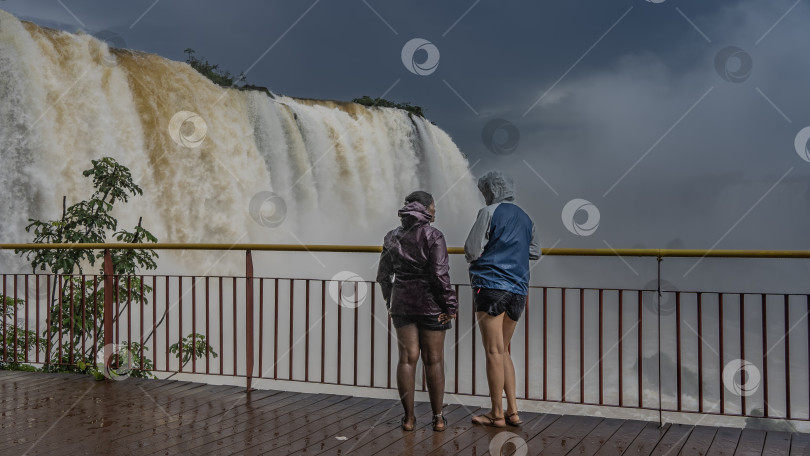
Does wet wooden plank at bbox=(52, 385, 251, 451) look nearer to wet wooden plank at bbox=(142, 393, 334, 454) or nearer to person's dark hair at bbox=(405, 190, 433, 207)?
wet wooden plank at bbox=(142, 393, 334, 454)

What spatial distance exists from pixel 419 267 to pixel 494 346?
68 cm

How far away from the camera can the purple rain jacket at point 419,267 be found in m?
4.15

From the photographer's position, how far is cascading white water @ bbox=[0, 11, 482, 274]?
13.4 meters

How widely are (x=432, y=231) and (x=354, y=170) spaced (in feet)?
51.0

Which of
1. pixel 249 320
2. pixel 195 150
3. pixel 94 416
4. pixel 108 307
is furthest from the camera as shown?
pixel 195 150

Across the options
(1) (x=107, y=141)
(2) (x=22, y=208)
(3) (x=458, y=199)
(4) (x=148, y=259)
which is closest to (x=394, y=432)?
(4) (x=148, y=259)

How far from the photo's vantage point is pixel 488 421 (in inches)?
183

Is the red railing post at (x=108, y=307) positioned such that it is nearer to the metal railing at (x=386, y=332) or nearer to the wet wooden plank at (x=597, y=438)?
the metal railing at (x=386, y=332)

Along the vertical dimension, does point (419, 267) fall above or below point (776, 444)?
above

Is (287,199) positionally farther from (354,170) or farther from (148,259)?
(148,259)

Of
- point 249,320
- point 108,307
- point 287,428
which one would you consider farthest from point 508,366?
point 108,307

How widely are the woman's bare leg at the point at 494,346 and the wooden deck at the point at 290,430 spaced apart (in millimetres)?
343

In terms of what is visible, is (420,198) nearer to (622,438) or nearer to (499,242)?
(499,242)

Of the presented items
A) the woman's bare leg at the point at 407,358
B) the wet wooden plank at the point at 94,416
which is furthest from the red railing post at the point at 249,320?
the woman's bare leg at the point at 407,358
